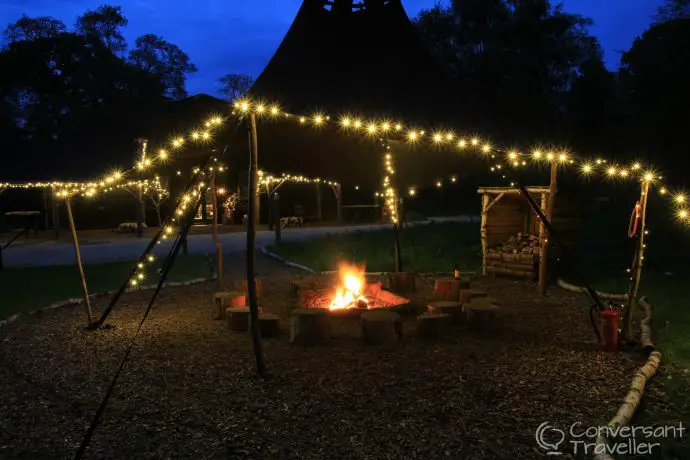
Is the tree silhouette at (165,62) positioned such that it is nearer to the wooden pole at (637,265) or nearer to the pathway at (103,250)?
the pathway at (103,250)

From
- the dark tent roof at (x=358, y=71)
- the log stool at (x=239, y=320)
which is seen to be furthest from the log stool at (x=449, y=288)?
the dark tent roof at (x=358, y=71)

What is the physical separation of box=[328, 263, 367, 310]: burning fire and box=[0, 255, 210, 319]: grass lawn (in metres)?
4.37

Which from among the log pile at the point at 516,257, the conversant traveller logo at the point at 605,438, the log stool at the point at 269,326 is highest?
the log pile at the point at 516,257

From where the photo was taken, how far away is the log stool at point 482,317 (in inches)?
268

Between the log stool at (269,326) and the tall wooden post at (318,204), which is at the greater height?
the tall wooden post at (318,204)

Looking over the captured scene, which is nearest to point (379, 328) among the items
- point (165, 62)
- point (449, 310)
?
point (449, 310)

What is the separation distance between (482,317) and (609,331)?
4.88 ft

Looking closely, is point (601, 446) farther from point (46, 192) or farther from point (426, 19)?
point (426, 19)

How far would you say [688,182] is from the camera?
21016 millimetres

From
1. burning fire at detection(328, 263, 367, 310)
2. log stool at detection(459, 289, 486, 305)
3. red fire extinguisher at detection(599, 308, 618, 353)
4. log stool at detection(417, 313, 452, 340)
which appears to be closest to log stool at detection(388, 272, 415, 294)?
burning fire at detection(328, 263, 367, 310)

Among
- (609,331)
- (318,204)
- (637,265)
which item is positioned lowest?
(609,331)

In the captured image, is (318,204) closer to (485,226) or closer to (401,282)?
(485,226)

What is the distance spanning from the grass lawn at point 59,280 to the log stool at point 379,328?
18.2 feet

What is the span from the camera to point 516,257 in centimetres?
1034
